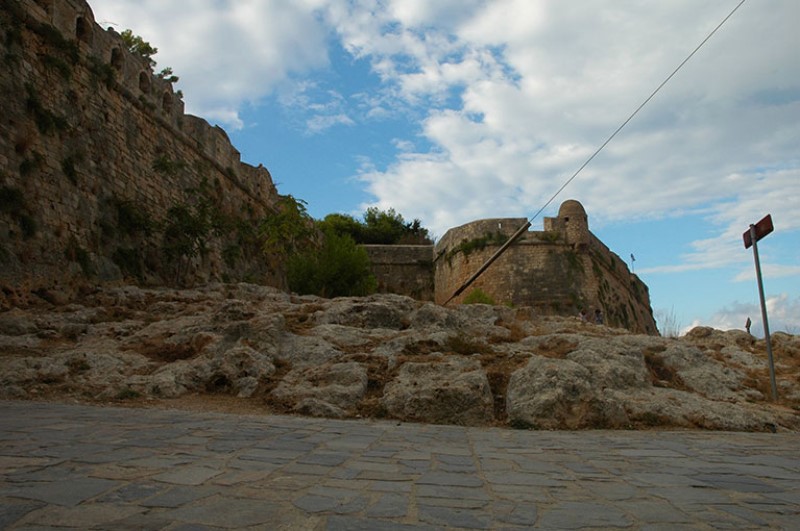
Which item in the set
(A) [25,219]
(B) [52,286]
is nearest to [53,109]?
(A) [25,219]

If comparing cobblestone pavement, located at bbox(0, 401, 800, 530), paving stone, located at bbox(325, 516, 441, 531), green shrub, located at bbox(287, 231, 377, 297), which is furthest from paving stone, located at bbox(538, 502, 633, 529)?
green shrub, located at bbox(287, 231, 377, 297)

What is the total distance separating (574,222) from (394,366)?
829 inches

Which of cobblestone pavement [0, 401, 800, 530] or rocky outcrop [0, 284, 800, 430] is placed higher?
rocky outcrop [0, 284, 800, 430]

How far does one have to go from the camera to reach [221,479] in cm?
293

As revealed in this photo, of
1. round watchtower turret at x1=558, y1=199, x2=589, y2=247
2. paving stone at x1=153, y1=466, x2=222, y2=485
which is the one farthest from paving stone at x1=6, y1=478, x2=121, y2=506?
round watchtower turret at x1=558, y1=199, x2=589, y2=247

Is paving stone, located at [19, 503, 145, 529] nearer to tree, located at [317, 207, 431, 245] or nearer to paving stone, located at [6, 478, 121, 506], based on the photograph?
paving stone, located at [6, 478, 121, 506]

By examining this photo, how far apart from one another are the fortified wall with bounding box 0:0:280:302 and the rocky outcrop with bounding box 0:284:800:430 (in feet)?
6.01

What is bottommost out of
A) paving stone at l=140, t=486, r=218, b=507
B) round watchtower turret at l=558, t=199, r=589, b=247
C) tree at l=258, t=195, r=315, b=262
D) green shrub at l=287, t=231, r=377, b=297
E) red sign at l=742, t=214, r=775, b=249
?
paving stone at l=140, t=486, r=218, b=507

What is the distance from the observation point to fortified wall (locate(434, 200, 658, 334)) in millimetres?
25391

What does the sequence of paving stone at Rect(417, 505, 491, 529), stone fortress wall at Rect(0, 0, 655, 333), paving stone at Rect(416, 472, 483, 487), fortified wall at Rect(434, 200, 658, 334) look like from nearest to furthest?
paving stone at Rect(417, 505, 491, 529) → paving stone at Rect(416, 472, 483, 487) → stone fortress wall at Rect(0, 0, 655, 333) → fortified wall at Rect(434, 200, 658, 334)

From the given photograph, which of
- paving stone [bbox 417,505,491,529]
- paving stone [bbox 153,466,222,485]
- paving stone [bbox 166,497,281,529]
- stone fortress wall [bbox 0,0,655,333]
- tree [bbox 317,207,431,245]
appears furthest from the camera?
tree [bbox 317,207,431,245]

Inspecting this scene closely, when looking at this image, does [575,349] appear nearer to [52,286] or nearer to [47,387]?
[47,387]

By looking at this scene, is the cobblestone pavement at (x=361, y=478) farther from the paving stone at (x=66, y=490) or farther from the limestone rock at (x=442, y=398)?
the limestone rock at (x=442, y=398)

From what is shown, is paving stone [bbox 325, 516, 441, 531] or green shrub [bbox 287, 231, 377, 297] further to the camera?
green shrub [bbox 287, 231, 377, 297]
